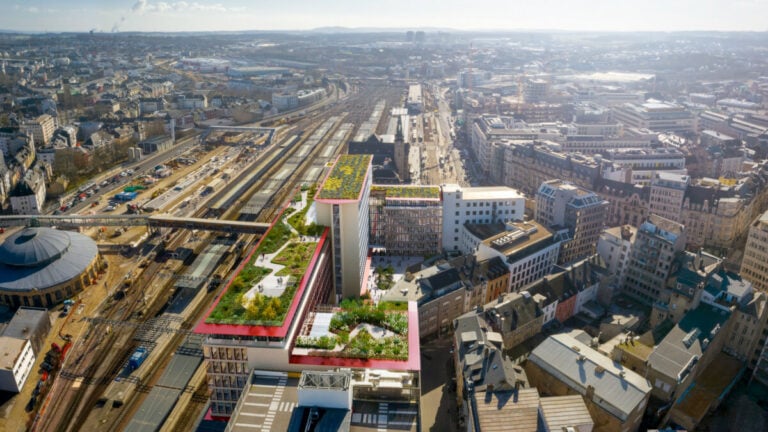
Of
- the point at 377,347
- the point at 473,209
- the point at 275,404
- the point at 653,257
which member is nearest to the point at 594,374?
the point at 377,347

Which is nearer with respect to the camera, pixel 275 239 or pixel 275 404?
pixel 275 404

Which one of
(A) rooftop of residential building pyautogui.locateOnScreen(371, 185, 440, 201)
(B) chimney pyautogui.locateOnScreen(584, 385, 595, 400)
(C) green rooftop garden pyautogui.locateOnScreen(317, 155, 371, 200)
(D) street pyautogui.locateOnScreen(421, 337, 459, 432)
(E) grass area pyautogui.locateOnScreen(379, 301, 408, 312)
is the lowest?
(D) street pyautogui.locateOnScreen(421, 337, 459, 432)

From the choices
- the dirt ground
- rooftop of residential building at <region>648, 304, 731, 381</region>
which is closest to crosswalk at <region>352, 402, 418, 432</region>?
rooftop of residential building at <region>648, 304, 731, 381</region>

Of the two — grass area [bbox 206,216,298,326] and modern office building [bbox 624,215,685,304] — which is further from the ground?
grass area [bbox 206,216,298,326]

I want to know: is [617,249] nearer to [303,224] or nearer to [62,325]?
[303,224]

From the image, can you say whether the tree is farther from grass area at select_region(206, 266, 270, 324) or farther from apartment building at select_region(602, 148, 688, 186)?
apartment building at select_region(602, 148, 688, 186)

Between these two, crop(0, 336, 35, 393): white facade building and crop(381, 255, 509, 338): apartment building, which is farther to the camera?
crop(381, 255, 509, 338): apartment building
